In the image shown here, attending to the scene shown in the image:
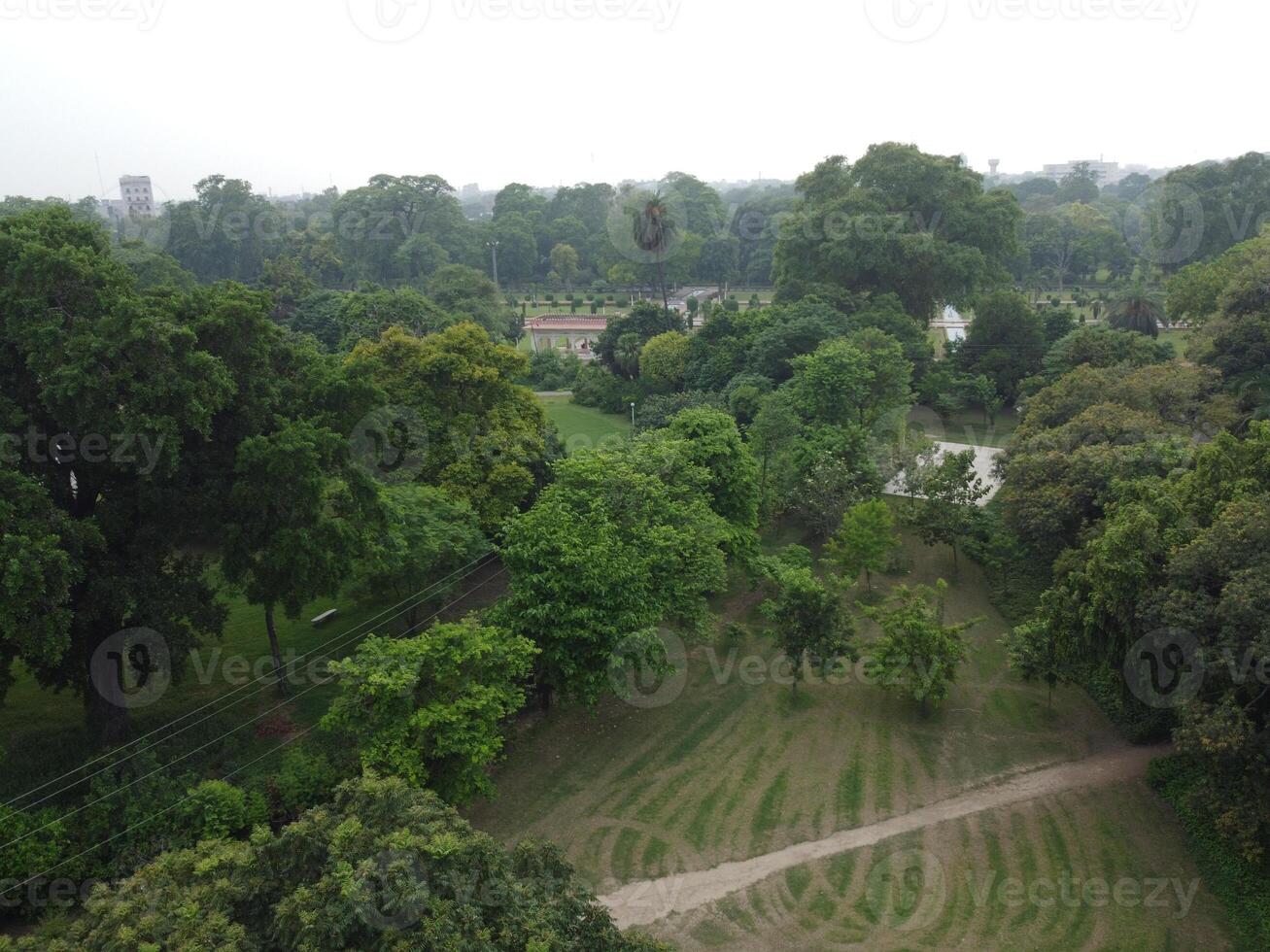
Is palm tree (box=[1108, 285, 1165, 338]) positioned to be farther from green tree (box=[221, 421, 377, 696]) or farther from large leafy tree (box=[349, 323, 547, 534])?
green tree (box=[221, 421, 377, 696])

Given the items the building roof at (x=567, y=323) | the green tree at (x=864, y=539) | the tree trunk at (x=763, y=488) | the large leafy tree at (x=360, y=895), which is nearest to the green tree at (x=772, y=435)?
the tree trunk at (x=763, y=488)

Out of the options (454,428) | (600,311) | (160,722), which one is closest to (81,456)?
(160,722)

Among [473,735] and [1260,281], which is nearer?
[473,735]

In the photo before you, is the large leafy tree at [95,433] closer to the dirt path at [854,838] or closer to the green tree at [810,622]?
the dirt path at [854,838]

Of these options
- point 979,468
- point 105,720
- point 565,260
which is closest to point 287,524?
point 105,720

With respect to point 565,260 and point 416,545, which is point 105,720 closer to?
point 416,545

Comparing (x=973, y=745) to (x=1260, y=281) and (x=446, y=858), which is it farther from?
(x=1260, y=281)
